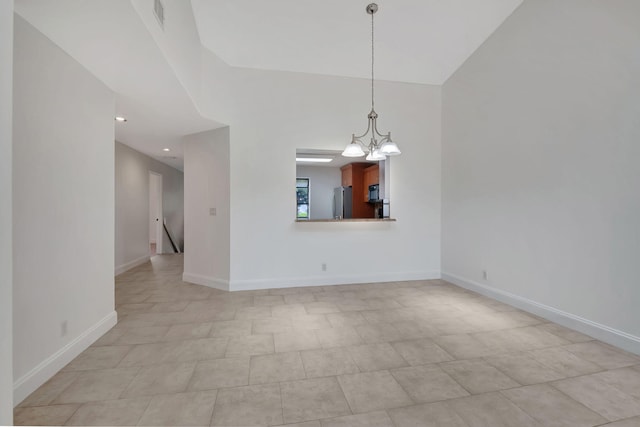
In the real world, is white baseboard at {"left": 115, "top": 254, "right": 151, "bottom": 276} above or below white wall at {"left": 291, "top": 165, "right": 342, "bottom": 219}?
below

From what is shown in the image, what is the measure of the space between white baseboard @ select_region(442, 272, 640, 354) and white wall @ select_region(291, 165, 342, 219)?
2.79m

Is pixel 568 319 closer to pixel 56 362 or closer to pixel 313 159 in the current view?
pixel 313 159

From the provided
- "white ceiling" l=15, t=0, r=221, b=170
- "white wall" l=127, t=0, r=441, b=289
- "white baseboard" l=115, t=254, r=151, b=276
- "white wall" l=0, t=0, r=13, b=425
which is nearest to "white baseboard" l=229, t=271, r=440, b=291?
"white wall" l=127, t=0, r=441, b=289

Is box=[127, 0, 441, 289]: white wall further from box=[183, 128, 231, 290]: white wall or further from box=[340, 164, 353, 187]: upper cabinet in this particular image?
box=[340, 164, 353, 187]: upper cabinet

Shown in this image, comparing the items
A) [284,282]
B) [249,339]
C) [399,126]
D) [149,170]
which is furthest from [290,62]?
[149,170]

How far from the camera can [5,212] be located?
111 cm

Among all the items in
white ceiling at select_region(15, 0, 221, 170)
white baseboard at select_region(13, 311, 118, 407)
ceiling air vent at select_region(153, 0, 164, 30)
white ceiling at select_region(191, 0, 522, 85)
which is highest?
white ceiling at select_region(191, 0, 522, 85)

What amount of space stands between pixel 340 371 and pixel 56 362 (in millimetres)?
2161

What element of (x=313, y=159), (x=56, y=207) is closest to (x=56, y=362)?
(x=56, y=207)

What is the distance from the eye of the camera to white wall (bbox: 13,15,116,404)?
72.9 inches

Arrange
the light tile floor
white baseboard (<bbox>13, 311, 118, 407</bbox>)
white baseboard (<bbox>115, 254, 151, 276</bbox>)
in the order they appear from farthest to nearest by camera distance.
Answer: white baseboard (<bbox>115, 254, 151, 276</bbox>) → white baseboard (<bbox>13, 311, 118, 407</bbox>) → the light tile floor

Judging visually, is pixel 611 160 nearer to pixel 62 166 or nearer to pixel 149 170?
pixel 62 166

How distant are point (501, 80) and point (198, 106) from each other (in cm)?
390

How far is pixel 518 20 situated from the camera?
338cm
